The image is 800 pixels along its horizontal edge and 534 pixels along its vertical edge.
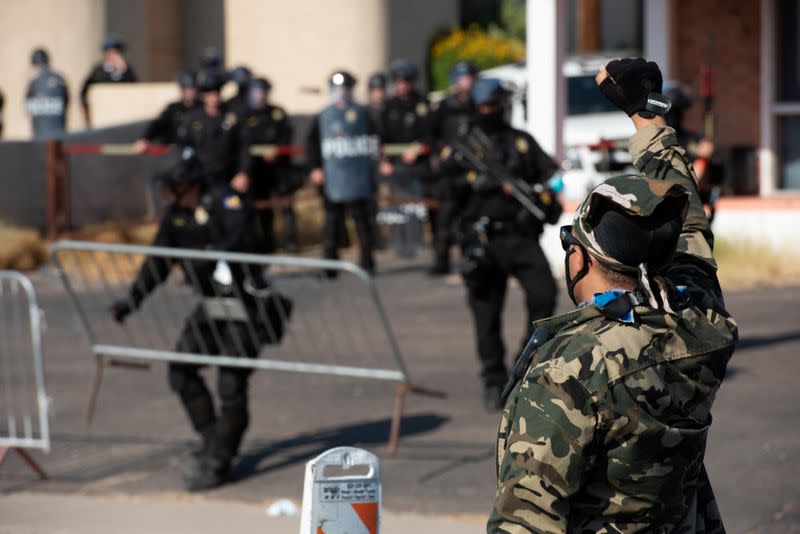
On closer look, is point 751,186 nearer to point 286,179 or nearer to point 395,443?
point 286,179

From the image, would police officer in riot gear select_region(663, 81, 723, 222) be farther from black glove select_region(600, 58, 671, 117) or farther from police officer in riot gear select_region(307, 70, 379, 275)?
A: black glove select_region(600, 58, 671, 117)

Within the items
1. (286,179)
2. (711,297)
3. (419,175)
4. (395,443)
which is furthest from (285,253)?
(711,297)

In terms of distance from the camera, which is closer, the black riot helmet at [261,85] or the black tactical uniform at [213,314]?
the black tactical uniform at [213,314]

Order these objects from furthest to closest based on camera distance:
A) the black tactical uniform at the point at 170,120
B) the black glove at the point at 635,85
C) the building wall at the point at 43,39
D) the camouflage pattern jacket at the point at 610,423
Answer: the building wall at the point at 43,39 < the black tactical uniform at the point at 170,120 < the black glove at the point at 635,85 < the camouflage pattern jacket at the point at 610,423

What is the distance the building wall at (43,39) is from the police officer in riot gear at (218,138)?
36.5ft

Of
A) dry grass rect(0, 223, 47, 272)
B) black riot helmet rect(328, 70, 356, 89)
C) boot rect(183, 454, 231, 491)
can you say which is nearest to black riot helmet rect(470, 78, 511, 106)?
boot rect(183, 454, 231, 491)

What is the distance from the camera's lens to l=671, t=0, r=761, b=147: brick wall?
16.9 meters

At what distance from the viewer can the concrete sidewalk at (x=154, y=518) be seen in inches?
246

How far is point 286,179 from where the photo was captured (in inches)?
604

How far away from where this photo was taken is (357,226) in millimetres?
13570

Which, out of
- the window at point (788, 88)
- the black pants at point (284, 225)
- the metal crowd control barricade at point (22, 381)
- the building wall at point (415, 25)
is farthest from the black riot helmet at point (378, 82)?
the building wall at point (415, 25)

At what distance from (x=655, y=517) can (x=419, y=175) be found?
39.7ft

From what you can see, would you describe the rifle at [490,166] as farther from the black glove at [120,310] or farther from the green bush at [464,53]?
the green bush at [464,53]

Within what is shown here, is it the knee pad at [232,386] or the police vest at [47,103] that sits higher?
the police vest at [47,103]
